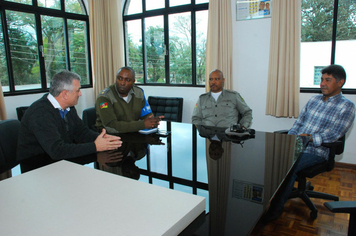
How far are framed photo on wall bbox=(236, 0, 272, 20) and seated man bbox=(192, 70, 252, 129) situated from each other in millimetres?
1387

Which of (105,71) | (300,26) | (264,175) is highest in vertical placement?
(300,26)

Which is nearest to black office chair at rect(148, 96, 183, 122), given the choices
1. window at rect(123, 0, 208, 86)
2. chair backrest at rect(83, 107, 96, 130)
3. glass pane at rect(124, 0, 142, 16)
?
window at rect(123, 0, 208, 86)

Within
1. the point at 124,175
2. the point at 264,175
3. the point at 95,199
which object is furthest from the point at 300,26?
the point at 95,199

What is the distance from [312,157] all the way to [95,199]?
2068mm

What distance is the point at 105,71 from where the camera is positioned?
5.28 m

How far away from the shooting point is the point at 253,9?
12.7 feet

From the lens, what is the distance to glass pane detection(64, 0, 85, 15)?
498cm

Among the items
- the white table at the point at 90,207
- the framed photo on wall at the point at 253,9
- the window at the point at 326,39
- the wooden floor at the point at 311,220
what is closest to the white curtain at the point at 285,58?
the framed photo on wall at the point at 253,9

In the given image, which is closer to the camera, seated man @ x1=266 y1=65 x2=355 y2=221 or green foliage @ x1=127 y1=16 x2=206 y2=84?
seated man @ x1=266 y1=65 x2=355 y2=221

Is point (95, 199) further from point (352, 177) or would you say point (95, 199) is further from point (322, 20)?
point (322, 20)

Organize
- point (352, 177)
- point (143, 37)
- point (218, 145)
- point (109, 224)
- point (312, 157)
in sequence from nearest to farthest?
point (109, 224)
point (218, 145)
point (312, 157)
point (352, 177)
point (143, 37)

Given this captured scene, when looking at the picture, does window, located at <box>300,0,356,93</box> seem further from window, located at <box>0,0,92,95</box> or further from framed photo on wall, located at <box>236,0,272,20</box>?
window, located at <box>0,0,92,95</box>

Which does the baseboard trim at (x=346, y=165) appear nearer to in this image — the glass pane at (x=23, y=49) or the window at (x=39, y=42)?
the window at (x=39, y=42)

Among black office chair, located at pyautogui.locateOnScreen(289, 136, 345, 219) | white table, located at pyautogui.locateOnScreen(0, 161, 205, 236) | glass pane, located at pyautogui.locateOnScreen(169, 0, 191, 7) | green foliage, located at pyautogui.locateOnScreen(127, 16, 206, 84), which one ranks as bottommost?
black office chair, located at pyautogui.locateOnScreen(289, 136, 345, 219)
